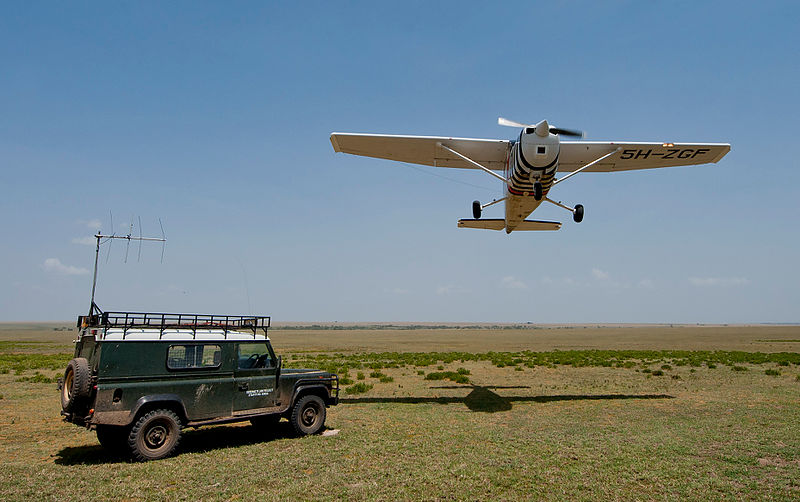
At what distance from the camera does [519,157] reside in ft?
51.6

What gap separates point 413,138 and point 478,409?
32.0ft

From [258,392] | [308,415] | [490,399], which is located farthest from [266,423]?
[490,399]

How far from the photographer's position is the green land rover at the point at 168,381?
25.6ft

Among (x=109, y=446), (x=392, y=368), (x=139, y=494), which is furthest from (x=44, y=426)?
(x=392, y=368)

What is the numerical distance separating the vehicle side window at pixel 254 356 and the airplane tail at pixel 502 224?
11779mm

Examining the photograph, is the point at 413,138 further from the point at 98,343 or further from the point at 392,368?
the point at 392,368

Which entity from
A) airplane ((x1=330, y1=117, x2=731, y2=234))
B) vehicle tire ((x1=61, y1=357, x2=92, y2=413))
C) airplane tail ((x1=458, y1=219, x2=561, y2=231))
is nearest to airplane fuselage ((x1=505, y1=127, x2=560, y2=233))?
airplane ((x1=330, y1=117, x2=731, y2=234))

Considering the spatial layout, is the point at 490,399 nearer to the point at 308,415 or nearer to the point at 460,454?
the point at 308,415

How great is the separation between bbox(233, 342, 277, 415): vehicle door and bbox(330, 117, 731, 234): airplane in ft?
32.5

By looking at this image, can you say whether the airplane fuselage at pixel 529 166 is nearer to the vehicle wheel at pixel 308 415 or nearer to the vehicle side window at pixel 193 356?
the vehicle wheel at pixel 308 415

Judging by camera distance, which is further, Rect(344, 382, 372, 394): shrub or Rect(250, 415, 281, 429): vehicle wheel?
Rect(344, 382, 372, 394): shrub

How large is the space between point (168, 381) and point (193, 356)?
1.98 feet

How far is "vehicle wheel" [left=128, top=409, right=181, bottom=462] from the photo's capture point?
7.89 metres

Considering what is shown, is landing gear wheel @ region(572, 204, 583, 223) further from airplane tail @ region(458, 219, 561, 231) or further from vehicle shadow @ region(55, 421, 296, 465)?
vehicle shadow @ region(55, 421, 296, 465)
